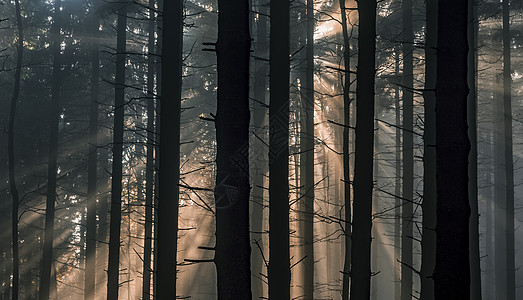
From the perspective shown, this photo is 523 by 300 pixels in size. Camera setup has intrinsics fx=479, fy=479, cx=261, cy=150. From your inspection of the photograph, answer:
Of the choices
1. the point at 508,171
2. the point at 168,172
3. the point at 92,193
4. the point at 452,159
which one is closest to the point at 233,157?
the point at 452,159

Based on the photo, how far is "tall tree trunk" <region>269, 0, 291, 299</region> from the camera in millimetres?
8172

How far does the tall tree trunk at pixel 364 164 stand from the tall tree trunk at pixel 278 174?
1233 mm

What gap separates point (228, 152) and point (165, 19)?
13.5 feet

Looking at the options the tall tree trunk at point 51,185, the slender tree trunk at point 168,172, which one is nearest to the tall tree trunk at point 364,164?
the slender tree trunk at point 168,172

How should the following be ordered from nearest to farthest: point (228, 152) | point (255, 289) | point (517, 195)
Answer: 1. point (228, 152)
2. point (255, 289)
3. point (517, 195)

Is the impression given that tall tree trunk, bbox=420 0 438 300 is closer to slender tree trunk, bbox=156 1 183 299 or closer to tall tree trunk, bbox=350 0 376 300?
tall tree trunk, bbox=350 0 376 300

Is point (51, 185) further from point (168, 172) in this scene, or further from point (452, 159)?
point (452, 159)

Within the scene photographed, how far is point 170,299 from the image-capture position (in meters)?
7.86

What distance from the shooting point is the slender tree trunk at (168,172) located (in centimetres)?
792

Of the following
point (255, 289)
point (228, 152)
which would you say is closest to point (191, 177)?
point (255, 289)

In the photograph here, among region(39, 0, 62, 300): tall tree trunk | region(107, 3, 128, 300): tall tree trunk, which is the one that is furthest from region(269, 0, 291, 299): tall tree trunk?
region(39, 0, 62, 300): tall tree trunk

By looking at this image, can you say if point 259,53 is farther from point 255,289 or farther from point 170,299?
point 170,299

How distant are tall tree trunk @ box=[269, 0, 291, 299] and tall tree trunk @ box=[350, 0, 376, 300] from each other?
4.04 feet

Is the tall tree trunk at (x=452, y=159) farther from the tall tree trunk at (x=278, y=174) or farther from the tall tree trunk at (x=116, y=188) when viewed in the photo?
the tall tree trunk at (x=116, y=188)
